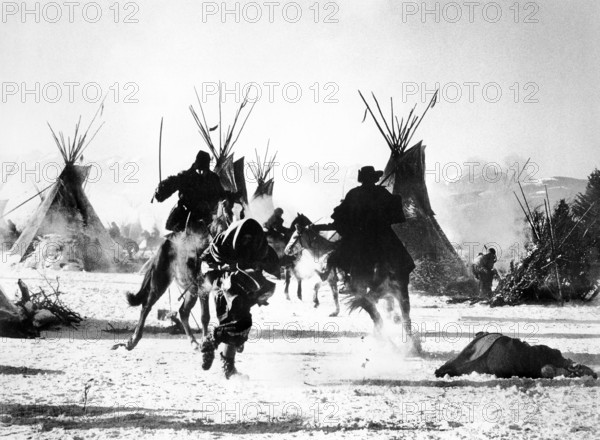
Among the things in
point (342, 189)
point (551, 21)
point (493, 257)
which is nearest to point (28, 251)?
point (342, 189)

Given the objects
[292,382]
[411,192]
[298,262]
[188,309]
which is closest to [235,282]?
[188,309]

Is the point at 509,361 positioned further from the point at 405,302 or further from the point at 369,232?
the point at 369,232

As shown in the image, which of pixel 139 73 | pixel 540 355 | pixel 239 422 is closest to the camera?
pixel 239 422

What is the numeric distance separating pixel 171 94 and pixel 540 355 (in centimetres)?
339

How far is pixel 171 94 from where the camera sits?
4.42 m

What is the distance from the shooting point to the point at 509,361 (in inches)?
165

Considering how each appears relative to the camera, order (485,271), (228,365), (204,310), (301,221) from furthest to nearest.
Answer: (485,271), (301,221), (204,310), (228,365)

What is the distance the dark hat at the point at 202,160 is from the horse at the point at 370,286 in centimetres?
86

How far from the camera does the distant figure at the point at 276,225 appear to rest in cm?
437

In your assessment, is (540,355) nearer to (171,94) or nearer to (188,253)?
(188,253)

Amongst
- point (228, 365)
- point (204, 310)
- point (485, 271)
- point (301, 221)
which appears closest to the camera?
point (228, 365)

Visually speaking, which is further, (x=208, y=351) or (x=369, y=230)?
(x=369, y=230)

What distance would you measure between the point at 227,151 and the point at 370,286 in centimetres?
152

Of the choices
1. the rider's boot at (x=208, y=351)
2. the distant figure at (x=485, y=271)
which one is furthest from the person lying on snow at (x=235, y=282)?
the distant figure at (x=485, y=271)
